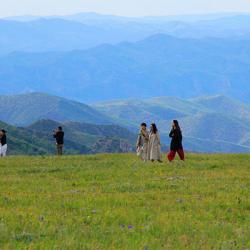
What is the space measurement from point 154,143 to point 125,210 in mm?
18250

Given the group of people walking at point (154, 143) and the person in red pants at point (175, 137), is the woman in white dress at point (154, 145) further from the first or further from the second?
the person in red pants at point (175, 137)

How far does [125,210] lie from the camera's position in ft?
54.5

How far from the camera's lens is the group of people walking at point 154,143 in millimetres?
34000

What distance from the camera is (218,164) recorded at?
111 feet

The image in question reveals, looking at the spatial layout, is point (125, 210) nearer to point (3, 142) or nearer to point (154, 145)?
point (154, 145)

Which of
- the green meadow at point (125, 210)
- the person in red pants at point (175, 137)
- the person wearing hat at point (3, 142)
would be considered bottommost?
the green meadow at point (125, 210)

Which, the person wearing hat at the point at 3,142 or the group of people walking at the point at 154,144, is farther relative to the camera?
the person wearing hat at the point at 3,142

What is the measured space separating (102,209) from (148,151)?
1909cm

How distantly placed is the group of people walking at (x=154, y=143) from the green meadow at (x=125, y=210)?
19.1 feet

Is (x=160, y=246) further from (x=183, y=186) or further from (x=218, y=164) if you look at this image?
(x=218, y=164)

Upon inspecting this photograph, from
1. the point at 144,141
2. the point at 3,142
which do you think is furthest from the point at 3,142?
the point at 144,141

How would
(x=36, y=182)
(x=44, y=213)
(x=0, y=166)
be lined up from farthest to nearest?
(x=0, y=166) < (x=36, y=182) < (x=44, y=213)

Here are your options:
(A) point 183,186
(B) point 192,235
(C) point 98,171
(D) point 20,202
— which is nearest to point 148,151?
(C) point 98,171

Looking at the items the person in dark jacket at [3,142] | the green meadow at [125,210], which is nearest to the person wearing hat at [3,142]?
the person in dark jacket at [3,142]
